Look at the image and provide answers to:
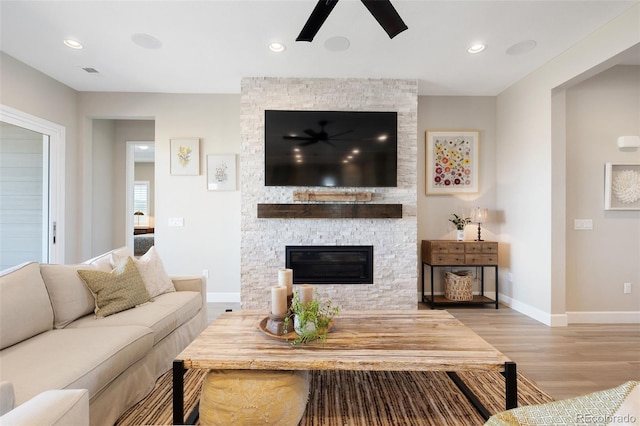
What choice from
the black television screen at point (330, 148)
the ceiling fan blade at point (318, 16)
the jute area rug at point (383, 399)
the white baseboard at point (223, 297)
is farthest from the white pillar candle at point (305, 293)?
the white baseboard at point (223, 297)

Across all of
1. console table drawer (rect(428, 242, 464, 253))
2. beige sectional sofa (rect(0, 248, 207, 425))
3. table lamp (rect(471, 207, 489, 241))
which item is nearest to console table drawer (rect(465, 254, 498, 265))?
console table drawer (rect(428, 242, 464, 253))

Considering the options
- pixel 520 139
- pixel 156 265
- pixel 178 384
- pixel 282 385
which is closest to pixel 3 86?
pixel 156 265

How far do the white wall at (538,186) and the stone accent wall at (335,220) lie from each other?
51.1 inches

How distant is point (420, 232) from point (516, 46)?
7.55 feet

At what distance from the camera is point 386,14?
1.79 metres

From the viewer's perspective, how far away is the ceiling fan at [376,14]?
5.67ft

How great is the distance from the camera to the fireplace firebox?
12.0ft

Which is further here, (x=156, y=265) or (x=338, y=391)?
(x=156, y=265)

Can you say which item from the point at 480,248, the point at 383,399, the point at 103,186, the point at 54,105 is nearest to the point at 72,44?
the point at 54,105

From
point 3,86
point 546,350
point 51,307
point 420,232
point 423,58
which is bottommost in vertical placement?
point 546,350

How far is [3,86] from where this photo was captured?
10.0 feet

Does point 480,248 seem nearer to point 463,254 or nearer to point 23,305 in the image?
point 463,254

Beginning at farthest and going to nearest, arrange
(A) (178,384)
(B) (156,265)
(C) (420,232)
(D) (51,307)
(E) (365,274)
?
(C) (420,232), (E) (365,274), (B) (156,265), (D) (51,307), (A) (178,384)

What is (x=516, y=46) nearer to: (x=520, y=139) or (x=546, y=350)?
(x=520, y=139)
